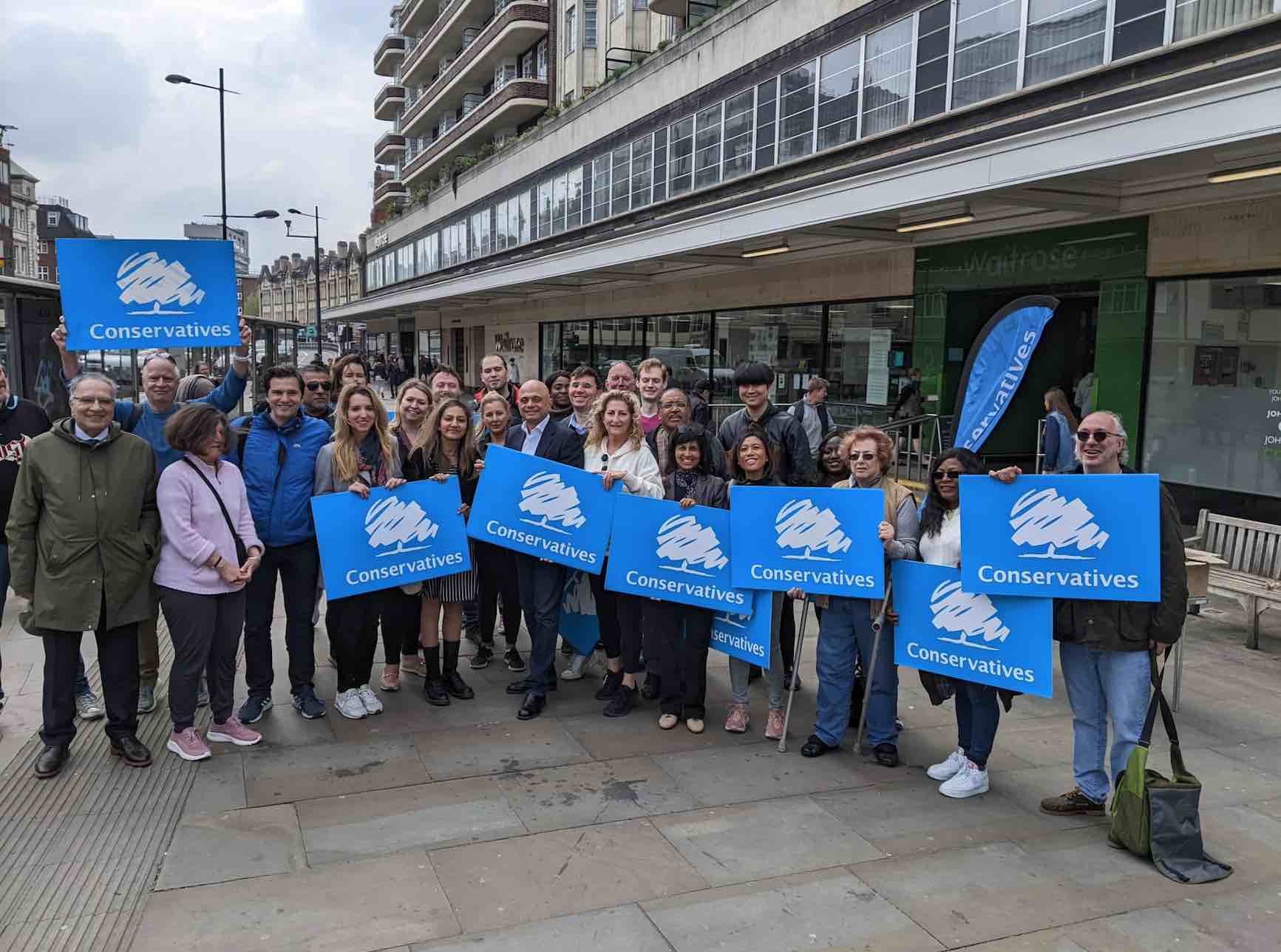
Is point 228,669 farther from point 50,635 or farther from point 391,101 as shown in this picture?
point 391,101

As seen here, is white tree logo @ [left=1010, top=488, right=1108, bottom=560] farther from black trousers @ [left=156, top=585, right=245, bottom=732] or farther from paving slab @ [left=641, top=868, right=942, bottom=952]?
black trousers @ [left=156, top=585, right=245, bottom=732]

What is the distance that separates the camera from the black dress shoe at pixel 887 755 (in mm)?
5145

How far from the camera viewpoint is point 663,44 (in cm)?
2350

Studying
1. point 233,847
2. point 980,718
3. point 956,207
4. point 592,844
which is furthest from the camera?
Result: point 956,207

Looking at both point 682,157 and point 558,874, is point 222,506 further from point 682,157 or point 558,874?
point 682,157

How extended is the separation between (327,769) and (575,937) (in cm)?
203

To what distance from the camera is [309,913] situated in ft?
→ 11.8

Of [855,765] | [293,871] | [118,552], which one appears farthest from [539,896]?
[118,552]

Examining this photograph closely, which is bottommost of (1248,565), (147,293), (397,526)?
(1248,565)

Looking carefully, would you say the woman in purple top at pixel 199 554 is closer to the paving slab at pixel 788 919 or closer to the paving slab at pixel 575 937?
the paving slab at pixel 575 937

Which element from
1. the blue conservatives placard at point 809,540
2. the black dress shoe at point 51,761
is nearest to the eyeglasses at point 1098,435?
the blue conservatives placard at point 809,540

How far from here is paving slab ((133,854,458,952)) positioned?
11.2 ft

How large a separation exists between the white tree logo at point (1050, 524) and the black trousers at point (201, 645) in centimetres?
408

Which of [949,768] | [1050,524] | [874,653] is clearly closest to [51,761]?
[874,653]
